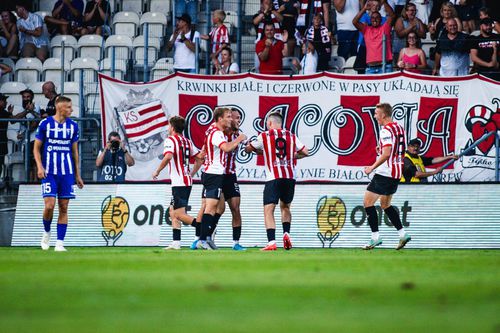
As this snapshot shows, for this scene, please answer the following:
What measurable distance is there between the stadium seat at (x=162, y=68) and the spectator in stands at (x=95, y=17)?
328 cm

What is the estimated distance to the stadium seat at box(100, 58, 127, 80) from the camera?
23.8 meters

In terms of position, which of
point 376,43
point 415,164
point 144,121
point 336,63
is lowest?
point 415,164

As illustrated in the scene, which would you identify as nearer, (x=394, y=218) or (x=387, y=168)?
(x=387, y=168)

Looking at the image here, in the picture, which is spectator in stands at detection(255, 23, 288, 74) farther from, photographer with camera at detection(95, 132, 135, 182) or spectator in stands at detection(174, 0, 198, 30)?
photographer with camera at detection(95, 132, 135, 182)

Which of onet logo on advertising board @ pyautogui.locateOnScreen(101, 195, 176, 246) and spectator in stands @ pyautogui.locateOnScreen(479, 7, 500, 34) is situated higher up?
spectator in stands @ pyautogui.locateOnScreen(479, 7, 500, 34)

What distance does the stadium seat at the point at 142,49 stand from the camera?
24630mm

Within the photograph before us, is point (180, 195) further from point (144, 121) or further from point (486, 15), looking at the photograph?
point (486, 15)

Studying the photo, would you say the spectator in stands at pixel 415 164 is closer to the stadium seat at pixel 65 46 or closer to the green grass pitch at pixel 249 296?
the green grass pitch at pixel 249 296

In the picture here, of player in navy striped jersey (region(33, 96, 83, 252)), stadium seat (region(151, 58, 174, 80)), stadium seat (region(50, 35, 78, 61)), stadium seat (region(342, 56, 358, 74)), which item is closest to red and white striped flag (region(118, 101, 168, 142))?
stadium seat (region(151, 58, 174, 80))

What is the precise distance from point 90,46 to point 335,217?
9021 mm

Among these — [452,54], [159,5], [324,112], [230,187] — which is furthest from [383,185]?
[159,5]

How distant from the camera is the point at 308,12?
78.1ft

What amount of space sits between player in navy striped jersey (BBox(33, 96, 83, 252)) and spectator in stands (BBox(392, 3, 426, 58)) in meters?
8.80

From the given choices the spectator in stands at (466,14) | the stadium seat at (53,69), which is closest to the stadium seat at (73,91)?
the stadium seat at (53,69)
